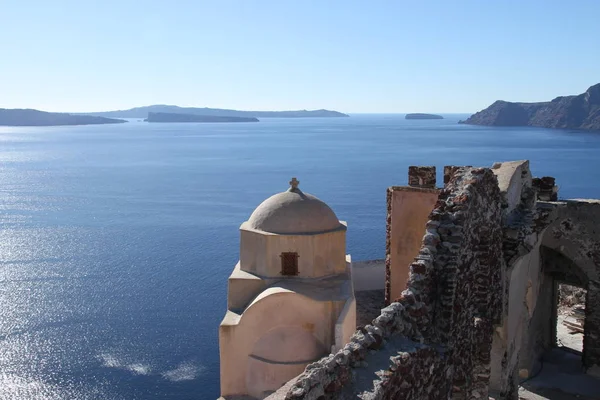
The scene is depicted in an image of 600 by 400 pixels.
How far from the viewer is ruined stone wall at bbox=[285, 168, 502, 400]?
489 centimetres

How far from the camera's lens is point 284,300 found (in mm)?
15273

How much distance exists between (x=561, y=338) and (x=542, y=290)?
10.1 ft

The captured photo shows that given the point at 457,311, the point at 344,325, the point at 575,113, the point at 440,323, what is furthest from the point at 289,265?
the point at 575,113

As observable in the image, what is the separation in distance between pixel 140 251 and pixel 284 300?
31930 millimetres

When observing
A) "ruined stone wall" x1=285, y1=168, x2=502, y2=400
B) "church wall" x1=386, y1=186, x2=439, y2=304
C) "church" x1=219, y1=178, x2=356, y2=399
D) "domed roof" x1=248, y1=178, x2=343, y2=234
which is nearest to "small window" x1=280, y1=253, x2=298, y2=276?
"church" x1=219, y1=178, x2=356, y2=399

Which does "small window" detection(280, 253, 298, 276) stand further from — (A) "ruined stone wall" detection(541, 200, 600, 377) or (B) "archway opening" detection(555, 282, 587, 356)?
(B) "archway opening" detection(555, 282, 587, 356)

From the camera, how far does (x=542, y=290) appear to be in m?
15.4

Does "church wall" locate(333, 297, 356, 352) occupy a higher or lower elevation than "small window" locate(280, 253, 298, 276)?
lower

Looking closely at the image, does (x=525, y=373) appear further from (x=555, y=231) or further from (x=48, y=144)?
(x=48, y=144)

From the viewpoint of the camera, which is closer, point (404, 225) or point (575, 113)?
point (404, 225)

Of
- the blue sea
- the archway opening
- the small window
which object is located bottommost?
the blue sea

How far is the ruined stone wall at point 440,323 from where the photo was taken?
4.89 m

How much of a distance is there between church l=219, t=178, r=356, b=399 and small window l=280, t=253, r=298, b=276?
28 millimetres

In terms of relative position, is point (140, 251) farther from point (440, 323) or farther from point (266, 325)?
point (440, 323)
